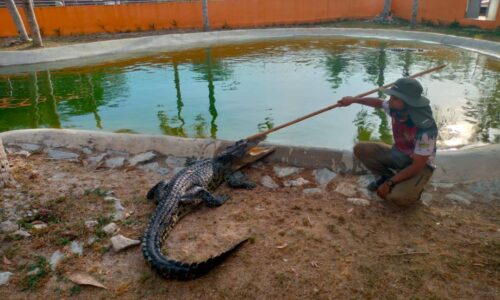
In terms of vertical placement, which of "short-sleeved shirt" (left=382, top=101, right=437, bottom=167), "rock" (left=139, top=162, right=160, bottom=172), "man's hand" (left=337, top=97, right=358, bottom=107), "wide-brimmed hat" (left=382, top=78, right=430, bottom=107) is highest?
"wide-brimmed hat" (left=382, top=78, right=430, bottom=107)

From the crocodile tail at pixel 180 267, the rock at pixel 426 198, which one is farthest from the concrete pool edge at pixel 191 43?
the crocodile tail at pixel 180 267

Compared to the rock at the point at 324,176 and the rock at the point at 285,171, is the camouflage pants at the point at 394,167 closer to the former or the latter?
the rock at the point at 324,176

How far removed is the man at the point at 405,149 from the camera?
342 cm

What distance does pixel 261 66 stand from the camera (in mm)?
12617

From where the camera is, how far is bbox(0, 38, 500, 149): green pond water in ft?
22.7

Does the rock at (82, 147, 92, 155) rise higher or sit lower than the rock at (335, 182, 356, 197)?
higher

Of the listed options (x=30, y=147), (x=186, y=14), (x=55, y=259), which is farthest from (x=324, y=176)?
(x=186, y=14)

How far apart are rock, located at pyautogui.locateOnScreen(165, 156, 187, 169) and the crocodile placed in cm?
43

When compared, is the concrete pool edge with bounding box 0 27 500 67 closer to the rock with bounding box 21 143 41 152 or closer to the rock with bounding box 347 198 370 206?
the rock with bounding box 21 143 41 152

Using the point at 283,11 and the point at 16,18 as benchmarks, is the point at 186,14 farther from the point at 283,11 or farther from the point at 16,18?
the point at 16,18

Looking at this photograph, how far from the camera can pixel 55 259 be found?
319 cm

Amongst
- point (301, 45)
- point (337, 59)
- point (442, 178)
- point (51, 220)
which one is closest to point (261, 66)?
point (337, 59)

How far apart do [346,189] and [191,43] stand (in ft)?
53.0

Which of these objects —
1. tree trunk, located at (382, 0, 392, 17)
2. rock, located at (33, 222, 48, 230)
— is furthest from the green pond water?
tree trunk, located at (382, 0, 392, 17)
